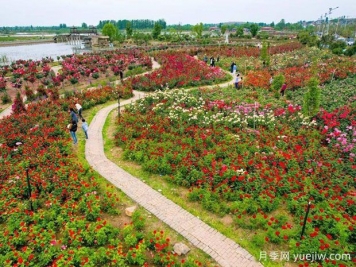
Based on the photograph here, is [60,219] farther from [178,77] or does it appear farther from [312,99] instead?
[178,77]

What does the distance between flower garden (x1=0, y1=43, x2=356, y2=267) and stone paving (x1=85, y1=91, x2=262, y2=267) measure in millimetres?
505

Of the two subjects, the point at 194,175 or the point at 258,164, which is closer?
the point at 194,175

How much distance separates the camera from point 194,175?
9016 millimetres

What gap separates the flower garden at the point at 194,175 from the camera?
6.41 meters

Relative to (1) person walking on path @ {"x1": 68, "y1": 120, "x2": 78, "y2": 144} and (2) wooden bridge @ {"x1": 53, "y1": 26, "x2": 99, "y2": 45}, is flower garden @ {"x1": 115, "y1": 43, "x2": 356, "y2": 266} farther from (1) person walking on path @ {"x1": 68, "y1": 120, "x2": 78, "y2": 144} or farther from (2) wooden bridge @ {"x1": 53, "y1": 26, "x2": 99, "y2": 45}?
(2) wooden bridge @ {"x1": 53, "y1": 26, "x2": 99, "y2": 45}

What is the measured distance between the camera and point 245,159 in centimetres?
976

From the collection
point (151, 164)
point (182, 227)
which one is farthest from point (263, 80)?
point (182, 227)

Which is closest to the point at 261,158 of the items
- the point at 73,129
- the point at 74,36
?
the point at 73,129

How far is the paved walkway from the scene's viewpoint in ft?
20.6

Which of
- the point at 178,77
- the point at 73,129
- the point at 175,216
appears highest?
the point at 178,77

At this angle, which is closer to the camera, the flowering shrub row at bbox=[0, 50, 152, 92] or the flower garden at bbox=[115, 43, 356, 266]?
the flower garden at bbox=[115, 43, 356, 266]

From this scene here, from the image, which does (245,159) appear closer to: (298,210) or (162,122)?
(298,210)

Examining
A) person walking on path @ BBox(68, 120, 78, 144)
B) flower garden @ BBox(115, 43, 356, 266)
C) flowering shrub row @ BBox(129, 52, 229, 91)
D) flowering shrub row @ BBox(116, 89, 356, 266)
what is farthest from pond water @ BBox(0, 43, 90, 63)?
flowering shrub row @ BBox(116, 89, 356, 266)

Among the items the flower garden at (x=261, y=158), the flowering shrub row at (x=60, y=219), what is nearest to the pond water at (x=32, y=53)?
the flower garden at (x=261, y=158)
